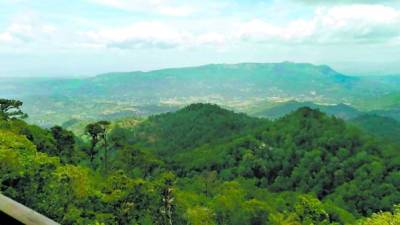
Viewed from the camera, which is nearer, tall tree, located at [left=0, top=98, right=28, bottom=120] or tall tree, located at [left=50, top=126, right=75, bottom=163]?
tall tree, located at [left=0, top=98, right=28, bottom=120]

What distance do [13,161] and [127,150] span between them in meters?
53.3

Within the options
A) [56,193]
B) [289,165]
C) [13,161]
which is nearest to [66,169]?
[56,193]

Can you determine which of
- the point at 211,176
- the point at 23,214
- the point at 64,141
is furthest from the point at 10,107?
the point at 211,176

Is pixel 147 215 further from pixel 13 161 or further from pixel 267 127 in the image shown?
pixel 267 127

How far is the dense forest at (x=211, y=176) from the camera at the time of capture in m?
35.0

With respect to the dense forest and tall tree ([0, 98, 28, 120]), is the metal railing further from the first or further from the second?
tall tree ([0, 98, 28, 120])

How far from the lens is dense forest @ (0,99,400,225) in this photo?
34969 mm

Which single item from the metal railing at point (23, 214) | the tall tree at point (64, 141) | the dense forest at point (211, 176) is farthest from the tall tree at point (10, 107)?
the metal railing at point (23, 214)

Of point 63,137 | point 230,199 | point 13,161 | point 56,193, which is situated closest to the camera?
point 13,161

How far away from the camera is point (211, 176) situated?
126m

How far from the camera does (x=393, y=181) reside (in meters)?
124

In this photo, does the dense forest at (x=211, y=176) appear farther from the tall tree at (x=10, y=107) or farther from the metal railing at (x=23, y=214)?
the metal railing at (x=23, y=214)

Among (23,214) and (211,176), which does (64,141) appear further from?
(23,214)

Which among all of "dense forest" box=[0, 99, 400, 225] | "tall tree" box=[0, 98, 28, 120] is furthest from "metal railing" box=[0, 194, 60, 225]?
"tall tree" box=[0, 98, 28, 120]
